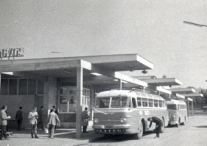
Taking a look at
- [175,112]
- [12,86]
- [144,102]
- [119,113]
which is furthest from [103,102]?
[12,86]

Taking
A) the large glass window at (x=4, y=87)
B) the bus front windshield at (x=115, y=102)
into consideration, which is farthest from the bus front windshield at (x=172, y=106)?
the large glass window at (x=4, y=87)

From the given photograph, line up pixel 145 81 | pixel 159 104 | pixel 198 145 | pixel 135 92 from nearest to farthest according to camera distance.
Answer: pixel 198 145 → pixel 135 92 → pixel 159 104 → pixel 145 81

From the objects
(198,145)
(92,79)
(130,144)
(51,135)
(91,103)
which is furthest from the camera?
(91,103)

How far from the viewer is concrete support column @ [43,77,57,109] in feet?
86.3

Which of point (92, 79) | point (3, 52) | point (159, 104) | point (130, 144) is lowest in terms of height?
point (130, 144)

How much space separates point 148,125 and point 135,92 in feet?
8.78

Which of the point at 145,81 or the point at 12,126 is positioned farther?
the point at 145,81

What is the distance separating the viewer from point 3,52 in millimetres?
27203

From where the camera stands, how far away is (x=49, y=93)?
86.7ft

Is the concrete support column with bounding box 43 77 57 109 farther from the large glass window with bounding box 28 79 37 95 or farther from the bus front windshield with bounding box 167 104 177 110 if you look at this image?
the bus front windshield with bounding box 167 104 177 110

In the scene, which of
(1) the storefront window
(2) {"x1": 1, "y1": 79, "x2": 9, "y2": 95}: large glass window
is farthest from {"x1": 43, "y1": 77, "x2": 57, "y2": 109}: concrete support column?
(2) {"x1": 1, "y1": 79, "x2": 9, "y2": 95}: large glass window

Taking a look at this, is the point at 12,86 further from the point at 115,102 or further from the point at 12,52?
the point at 115,102

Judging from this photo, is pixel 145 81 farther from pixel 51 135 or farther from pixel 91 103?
pixel 51 135

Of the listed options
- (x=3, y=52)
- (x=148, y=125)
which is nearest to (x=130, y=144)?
(x=148, y=125)
